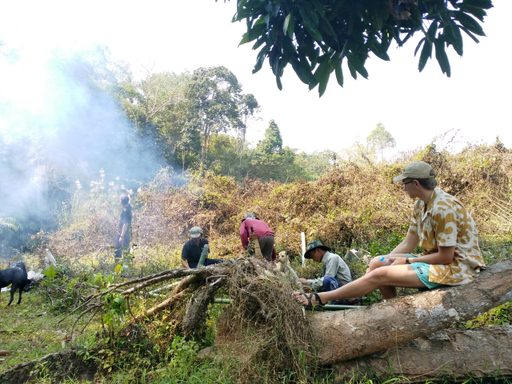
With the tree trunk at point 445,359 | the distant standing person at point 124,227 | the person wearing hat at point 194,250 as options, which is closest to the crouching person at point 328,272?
the tree trunk at point 445,359

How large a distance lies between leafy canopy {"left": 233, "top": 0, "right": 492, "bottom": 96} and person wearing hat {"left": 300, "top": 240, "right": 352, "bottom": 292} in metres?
3.44

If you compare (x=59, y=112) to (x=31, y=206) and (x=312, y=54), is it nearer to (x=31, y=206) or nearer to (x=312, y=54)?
(x=31, y=206)

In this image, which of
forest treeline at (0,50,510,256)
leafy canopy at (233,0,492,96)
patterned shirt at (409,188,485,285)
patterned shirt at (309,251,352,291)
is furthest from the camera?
forest treeline at (0,50,510,256)

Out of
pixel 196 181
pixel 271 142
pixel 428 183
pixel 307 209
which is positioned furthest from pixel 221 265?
pixel 271 142

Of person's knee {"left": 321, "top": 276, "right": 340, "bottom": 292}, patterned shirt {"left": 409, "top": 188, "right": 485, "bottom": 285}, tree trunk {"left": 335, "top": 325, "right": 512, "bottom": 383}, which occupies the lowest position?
tree trunk {"left": 335, "top": 325, "right": 512, "bottom": 383}

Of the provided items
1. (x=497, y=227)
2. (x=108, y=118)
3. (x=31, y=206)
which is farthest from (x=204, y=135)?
(x=497, y=227)

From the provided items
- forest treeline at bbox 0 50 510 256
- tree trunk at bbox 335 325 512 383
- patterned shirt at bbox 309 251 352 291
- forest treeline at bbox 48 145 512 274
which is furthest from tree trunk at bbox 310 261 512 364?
forest treeline at bbox 0 50 510 256

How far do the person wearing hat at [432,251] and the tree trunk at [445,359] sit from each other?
47 centimetres

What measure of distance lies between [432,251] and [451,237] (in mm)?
315

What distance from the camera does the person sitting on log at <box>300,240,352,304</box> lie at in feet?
17.0

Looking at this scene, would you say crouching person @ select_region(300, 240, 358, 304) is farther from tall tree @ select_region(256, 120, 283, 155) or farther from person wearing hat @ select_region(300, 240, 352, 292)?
tall tree @ select_region(256, 120, 283, 155)

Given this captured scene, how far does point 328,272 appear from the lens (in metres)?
5.39

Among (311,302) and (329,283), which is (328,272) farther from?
(311,302)

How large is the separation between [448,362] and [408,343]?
31 centimetres
